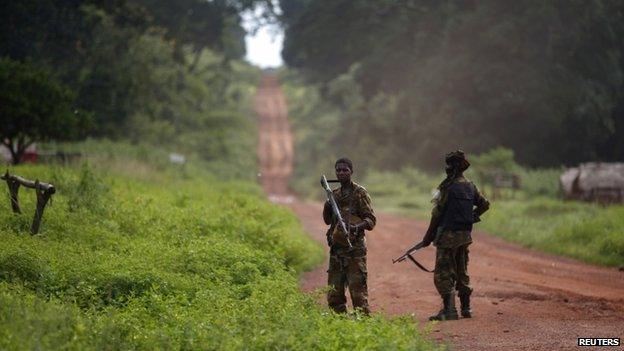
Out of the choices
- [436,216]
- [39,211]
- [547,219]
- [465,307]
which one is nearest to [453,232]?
[436,216]

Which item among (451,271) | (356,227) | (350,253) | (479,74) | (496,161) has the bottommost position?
(451,271)

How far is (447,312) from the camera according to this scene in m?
10.6

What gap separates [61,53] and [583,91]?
22.7 metres

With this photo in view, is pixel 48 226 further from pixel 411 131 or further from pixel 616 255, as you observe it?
pixel 411 131

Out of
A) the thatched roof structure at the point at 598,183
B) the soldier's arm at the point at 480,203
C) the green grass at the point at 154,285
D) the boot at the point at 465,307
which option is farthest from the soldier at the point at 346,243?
the thatched roof structure at the point at 598,183

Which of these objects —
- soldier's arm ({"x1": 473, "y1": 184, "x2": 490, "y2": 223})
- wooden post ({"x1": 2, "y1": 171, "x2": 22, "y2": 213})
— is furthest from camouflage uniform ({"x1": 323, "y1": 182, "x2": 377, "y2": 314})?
wooden post ({"x1": 2, "y1": 171, "x2": 22, "y2": 213})

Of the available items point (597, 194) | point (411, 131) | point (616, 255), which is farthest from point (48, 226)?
point (411, 131)

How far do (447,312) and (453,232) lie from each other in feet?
3.24

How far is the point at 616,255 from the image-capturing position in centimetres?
1684

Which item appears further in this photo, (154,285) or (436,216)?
(436,216)

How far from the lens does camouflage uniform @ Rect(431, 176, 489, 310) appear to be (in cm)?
1066

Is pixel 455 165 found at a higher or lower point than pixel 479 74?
lower

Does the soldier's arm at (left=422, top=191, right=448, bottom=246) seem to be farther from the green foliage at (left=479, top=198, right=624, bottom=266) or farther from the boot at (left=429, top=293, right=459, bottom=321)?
the green foliage at (left=479, top=198, right=624, bottom=266)

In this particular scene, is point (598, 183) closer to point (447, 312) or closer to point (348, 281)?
point (447, 312)
